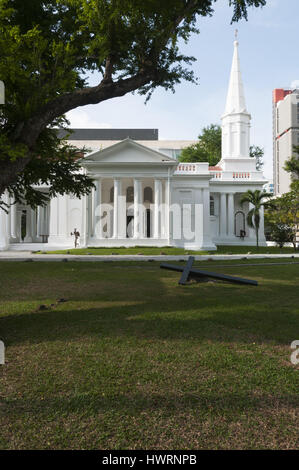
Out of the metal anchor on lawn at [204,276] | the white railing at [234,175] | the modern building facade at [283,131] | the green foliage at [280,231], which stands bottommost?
the metal anchor on lawn at [204,276]

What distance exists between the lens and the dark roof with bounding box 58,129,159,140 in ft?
229

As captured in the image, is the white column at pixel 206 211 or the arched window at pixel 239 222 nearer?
the white column at pixel 206 211

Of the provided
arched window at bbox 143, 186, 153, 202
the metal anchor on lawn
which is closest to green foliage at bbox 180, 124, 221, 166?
arched window at bbox 143, 186, 153, 202

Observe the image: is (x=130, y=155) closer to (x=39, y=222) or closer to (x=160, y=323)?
(x=39, y=222)

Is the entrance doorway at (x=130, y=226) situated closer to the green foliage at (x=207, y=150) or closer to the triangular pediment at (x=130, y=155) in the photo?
the triangular pediment at (x=130, y=155)

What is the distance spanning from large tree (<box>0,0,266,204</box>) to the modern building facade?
101 meters

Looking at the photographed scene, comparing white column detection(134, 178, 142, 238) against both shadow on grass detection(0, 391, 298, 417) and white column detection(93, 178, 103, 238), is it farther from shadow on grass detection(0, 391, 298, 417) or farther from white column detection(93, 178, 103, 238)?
shadow on grass detection(0, 391, 298, 417)

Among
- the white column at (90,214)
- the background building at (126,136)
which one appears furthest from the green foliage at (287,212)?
the background building at (126,136)

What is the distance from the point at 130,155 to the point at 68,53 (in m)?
23.9

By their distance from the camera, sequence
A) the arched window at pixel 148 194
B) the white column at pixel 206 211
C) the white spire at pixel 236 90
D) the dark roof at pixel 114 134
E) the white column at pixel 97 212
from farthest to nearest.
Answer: the dark roof at pixel 114 134
the white spire at pixel 236 90
the arched window at pixel 148 194
the white column at pixel 206 211
the white column at pixel 97 212

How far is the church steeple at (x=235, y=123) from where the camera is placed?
3869 centimetres

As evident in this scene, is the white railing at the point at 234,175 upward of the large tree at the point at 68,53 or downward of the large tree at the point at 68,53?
upward

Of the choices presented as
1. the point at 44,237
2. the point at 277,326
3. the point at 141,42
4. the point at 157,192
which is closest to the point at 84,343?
the point at 277,326

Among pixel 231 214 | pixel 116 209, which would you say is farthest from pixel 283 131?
pixel 116 209
